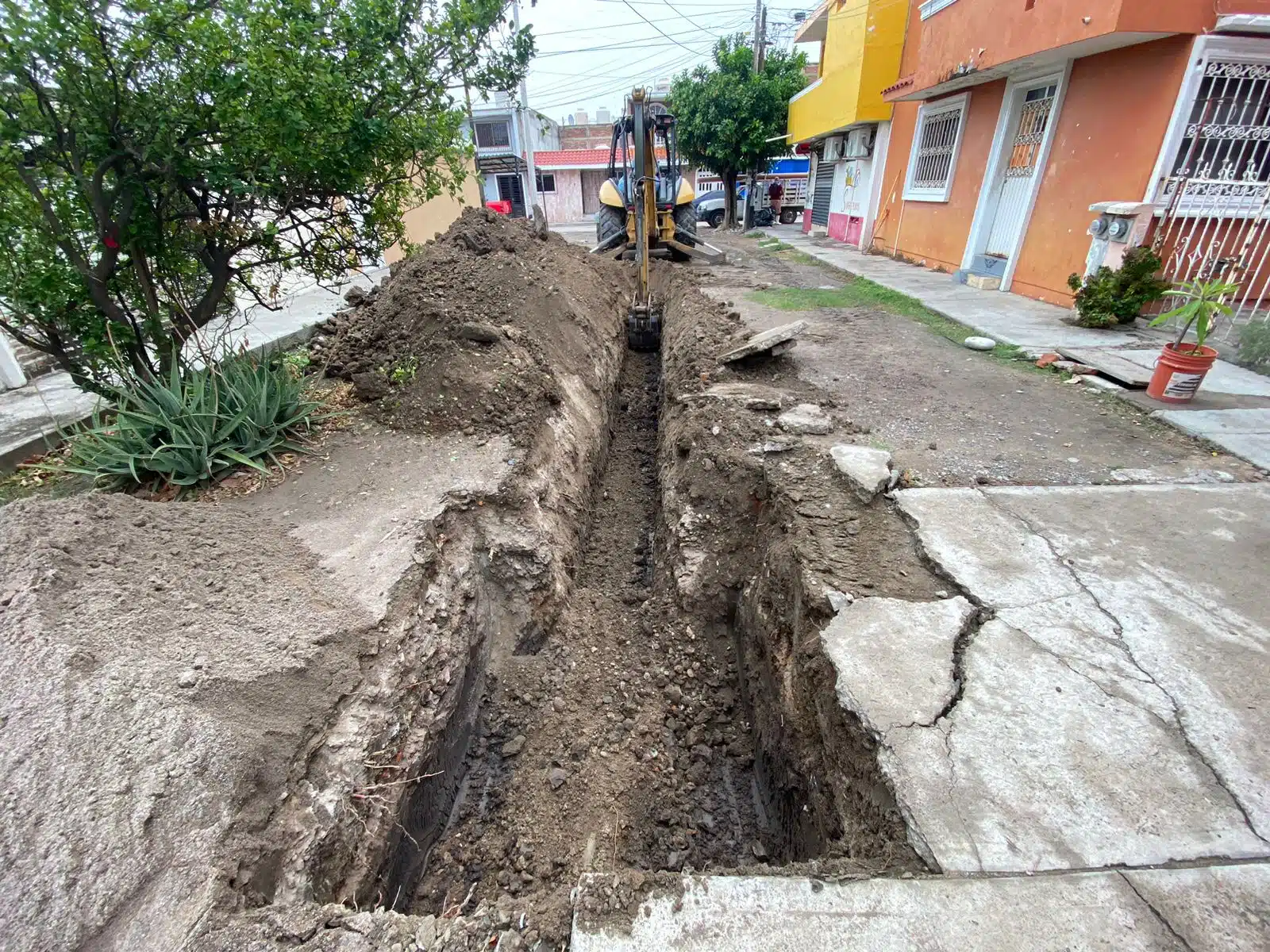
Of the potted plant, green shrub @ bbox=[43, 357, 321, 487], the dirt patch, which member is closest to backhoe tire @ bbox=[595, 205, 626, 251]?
the dirt patch

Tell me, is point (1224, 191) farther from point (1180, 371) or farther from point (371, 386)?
point (371, 386)

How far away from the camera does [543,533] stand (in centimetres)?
359

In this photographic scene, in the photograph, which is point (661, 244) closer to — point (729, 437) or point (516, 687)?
point (729, 437)

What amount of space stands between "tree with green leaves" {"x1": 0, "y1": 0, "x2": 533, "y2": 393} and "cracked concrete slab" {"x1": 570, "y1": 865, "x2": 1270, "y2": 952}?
150 inches

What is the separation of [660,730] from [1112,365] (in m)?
4.66

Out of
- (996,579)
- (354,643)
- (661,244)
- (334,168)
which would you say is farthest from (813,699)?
(661,244)

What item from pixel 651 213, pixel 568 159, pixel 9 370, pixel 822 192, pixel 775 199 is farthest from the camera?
pixel 568 159

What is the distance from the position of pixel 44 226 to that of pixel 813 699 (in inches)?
172

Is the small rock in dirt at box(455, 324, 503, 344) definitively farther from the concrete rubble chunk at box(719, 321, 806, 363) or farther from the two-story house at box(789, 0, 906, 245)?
the two-story house at box(789, 0, 906, 245)

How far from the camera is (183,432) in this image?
323cm

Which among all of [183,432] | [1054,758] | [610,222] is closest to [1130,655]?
[1054,758]

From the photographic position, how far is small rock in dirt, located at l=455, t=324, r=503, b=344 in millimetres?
4199

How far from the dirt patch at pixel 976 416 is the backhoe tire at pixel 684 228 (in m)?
4.74

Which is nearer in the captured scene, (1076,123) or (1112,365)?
(1112,365)
